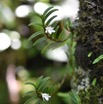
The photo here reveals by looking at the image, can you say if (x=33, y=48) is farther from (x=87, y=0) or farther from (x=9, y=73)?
A: (x=87, y=0)

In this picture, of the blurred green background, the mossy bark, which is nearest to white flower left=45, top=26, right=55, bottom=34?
the mossy bark

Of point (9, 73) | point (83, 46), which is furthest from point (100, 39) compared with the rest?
point (9, 73)

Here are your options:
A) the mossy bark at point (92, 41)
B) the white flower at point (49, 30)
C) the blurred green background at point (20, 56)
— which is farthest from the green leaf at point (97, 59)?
the blurred green background at point (20, 56)

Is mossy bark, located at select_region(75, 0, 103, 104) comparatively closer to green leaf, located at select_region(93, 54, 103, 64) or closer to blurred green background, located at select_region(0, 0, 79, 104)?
green leaf, located at select_region(93, 54, 103, 64)

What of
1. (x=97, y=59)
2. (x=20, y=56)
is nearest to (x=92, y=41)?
(x=97, y=59)

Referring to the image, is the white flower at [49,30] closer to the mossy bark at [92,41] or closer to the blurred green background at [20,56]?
the mossy bark at [92,41]
